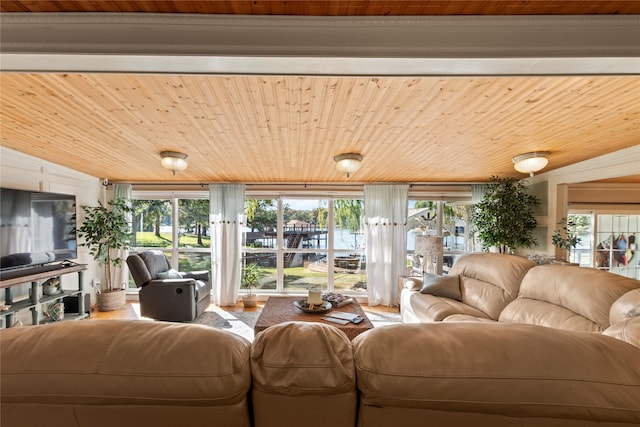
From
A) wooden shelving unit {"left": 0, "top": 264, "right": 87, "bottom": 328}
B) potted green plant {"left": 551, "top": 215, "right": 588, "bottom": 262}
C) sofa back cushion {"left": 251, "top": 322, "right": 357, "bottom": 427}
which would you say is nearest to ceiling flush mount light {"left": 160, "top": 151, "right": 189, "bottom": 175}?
wooden shelving unit {"left": 0, "top": 264, "right": 87, "bottom": 328}

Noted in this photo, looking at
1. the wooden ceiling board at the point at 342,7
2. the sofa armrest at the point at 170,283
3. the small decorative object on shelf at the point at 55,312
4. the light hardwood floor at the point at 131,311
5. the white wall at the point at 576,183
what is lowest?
the light hardwood floor at the point at 131,311

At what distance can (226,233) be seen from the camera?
15.3 ft

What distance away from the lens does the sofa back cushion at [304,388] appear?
2.18ft

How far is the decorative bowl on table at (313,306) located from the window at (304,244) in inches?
81.1

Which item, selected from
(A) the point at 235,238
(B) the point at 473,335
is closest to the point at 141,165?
(A) the point at 235,238

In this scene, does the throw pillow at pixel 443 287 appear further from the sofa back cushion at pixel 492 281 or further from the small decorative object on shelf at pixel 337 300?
the small decorative object on shelf at pixel 337 300

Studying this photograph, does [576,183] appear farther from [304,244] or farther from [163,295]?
[163,295]

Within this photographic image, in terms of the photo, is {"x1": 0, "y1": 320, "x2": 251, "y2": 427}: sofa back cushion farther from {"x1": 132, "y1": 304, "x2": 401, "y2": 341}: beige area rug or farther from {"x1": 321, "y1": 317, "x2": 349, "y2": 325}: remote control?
{"x1": 132, "y1": 304, "x2": 401, "y2": 341}: beige area rug

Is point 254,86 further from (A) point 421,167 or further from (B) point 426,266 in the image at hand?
(B) point 426,266

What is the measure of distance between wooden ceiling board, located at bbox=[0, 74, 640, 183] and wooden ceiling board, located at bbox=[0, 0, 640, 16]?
0.36m

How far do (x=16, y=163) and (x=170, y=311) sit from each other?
2405mm

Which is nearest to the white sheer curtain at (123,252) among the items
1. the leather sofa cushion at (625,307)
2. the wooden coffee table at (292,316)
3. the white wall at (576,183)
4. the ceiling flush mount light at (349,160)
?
the wooden coffee table at (292,316)

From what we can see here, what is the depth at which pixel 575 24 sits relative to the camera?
1097 mm

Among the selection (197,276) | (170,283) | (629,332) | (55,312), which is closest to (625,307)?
(629,332)
